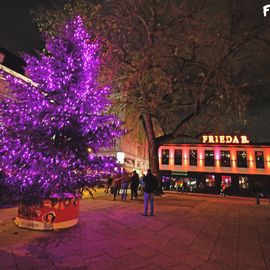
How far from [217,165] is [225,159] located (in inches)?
64.7

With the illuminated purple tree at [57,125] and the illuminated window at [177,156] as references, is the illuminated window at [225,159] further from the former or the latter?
the illuminated purple tree at [57,125]

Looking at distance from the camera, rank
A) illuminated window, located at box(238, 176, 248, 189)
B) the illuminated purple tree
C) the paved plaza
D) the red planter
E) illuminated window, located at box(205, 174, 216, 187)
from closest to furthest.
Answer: the paved plaza < the illuminated purple tree < the red planter < illuminated window, located at box(238, 176, 248, 189) < illuminated window, located at box(205, 174, 216, 187)

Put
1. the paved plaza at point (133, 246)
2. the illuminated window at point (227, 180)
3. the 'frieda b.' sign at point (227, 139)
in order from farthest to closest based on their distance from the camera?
the 'frieda b.' sign at point (227, 139) → the illuminated window at point (227, 180) → the paved plaza at point (133, 246)

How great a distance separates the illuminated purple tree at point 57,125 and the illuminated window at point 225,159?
34.8 metres

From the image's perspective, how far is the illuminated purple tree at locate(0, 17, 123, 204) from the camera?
21.2 feet

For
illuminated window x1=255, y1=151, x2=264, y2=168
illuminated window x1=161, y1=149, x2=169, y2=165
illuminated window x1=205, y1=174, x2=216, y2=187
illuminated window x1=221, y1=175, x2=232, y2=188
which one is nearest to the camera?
illuminated window x1=255, y1=151, x2=264, y2=168

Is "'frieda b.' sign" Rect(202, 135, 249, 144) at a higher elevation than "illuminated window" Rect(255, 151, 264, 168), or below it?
higher

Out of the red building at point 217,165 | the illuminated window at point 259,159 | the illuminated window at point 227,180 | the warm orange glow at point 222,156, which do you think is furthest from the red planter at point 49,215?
the illuminated window at point 259,159

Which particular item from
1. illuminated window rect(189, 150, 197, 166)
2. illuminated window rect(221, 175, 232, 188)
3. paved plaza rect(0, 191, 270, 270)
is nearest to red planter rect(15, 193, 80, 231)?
paved plaza rect(0, 191, 270, 270)

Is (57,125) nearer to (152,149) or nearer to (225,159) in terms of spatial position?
(152,149)

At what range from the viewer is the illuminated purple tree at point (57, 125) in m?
6.48

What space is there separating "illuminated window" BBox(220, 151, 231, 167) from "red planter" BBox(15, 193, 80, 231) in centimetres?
3569

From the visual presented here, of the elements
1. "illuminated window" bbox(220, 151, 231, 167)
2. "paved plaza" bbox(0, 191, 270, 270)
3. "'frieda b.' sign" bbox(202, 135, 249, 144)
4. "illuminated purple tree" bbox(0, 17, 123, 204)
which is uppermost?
"'frieda b.' sign" bbox(202, 135, 249, 144)

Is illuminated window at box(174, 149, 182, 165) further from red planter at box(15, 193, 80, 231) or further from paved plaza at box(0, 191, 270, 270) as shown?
red planter at box(15, 193, 80, 231)
